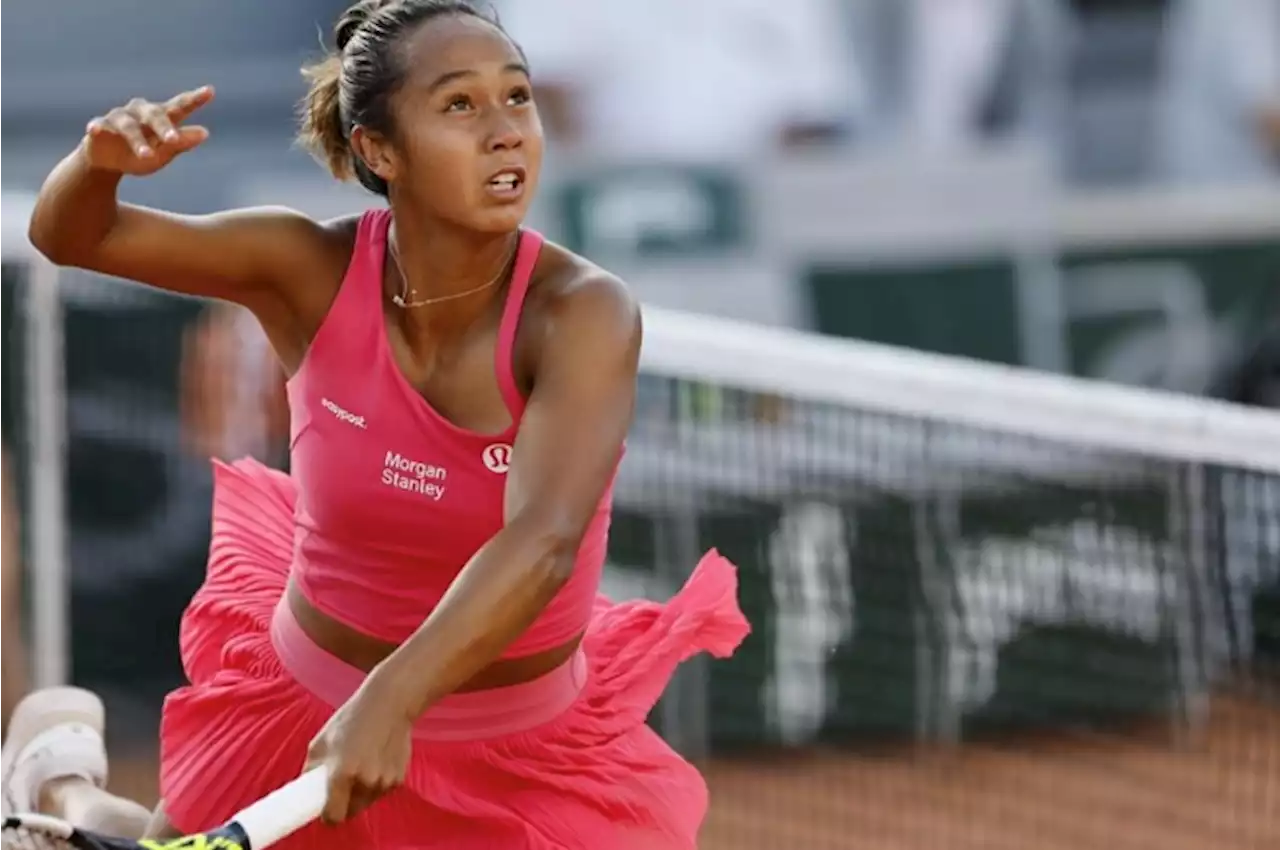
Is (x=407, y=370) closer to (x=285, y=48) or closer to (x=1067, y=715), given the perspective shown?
(x=1067, y=715)

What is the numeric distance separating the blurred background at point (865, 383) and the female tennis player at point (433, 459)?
5.30ft

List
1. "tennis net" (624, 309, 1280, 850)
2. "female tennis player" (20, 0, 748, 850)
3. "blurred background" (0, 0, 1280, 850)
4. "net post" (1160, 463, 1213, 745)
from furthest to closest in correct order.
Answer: "tennis net" (624, 309, 1280, 850), "blurred background" (0, 0, 1280, 850), "net post" (1160, 463, 1213, 745), "female tennis player" (20, 0, 748, 850)

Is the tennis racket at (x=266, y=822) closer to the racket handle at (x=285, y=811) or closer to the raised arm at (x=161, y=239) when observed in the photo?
the racket handle at (x=285, y=811)

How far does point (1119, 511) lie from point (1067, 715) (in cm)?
90

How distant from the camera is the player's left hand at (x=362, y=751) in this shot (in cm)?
283

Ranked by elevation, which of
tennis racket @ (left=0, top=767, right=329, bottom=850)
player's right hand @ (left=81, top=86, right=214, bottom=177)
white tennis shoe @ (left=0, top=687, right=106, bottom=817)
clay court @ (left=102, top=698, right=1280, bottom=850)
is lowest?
clay court @ (left=102, top=698, right=1280, bottom=850)

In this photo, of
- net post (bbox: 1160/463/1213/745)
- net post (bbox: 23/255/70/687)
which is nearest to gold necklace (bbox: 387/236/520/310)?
net post (bbox: 1160/463/1213/745)

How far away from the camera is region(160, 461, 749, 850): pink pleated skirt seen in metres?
3.40

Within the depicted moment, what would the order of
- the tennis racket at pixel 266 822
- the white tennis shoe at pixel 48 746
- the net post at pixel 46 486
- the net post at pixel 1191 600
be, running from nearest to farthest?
the tennis racket at pixel 266 822, the white tennis shoe at pixel 48 746, the net post at pixel 1191 600, the net post at pixel 46 486

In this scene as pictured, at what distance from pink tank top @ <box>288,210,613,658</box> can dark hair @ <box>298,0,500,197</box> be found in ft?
0.31

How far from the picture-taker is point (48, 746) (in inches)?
163

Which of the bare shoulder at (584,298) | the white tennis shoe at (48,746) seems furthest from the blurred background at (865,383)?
the bare shoulder at (584,298)

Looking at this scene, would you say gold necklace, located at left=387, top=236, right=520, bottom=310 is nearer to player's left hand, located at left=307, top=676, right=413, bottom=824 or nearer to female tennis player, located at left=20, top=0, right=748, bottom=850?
female tennis player, located at left=20, top=0, right=748, bottom=850

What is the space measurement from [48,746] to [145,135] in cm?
136
